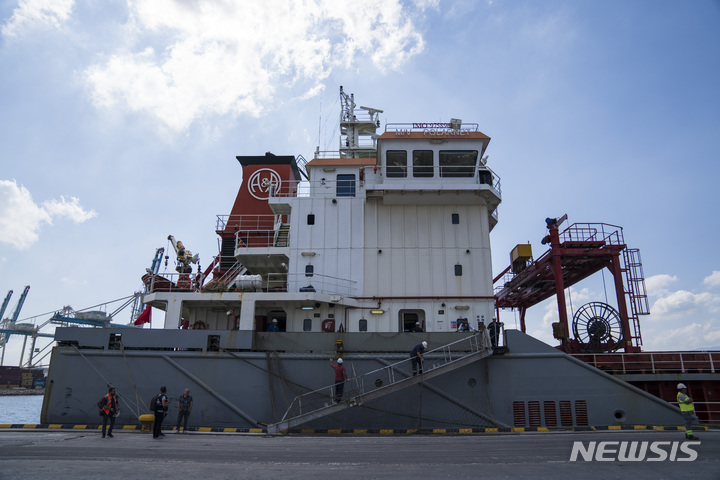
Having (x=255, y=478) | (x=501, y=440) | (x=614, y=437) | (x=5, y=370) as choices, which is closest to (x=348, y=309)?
(x=501, y=440)

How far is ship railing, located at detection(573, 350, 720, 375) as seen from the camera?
1416 centimetres

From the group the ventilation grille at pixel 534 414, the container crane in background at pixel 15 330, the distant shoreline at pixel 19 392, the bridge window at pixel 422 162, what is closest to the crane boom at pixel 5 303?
the container crane in background at pixel 15 330

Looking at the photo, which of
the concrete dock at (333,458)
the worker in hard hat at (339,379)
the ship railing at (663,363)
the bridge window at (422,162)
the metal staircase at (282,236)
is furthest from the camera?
the metal staircase at (282,236)

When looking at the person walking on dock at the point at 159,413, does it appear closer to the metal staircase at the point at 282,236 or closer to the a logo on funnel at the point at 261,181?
the metal staircase at the point at 282,236

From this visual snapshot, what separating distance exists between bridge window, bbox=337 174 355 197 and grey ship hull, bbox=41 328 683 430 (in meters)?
6.27

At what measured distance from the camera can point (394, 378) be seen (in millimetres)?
13914

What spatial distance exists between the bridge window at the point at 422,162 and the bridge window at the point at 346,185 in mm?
2491

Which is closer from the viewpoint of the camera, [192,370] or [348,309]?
[192,370]

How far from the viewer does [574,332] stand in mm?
17609

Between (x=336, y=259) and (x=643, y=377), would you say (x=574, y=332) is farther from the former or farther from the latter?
(x=336, y=259)

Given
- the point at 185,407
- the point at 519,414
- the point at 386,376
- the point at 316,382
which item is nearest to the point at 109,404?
the point at 185,407

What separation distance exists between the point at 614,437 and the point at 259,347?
31.9ft

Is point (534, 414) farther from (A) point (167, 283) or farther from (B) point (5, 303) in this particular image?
(B) point (5, 303)

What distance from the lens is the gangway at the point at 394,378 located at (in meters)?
12.5
